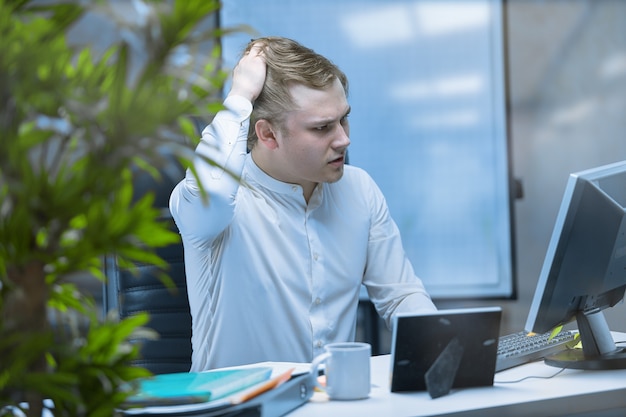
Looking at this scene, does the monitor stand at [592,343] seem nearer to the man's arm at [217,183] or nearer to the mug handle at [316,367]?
the mug handle at [316,367]

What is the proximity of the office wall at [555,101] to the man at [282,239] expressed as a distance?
1195 millimetres

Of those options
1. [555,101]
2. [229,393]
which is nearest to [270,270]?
[229,393]

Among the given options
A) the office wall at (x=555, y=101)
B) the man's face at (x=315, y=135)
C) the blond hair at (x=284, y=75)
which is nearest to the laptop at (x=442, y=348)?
the man's face at (x=315, y=135)

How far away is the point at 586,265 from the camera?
1403 millimetres

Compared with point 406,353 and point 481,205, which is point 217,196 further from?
point 481,205

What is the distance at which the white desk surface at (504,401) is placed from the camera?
1131 millimetres

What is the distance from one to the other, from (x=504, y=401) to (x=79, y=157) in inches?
31.1

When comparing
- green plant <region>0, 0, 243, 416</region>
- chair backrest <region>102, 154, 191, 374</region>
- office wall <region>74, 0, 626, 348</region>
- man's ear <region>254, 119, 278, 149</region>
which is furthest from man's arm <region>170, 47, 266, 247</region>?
office wall <region>74, 0, 626, 348</region>

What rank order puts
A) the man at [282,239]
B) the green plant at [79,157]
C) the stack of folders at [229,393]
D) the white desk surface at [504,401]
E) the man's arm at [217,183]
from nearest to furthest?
the green plant at [79,157]
the stack of folders at [229,393]
the white desk surface at [504,401]
the man's arm at [217,183]
the man at [282,239]

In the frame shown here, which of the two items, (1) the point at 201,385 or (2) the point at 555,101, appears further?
(2) the point at 555,101

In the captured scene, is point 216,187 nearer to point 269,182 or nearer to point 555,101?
point 269,182

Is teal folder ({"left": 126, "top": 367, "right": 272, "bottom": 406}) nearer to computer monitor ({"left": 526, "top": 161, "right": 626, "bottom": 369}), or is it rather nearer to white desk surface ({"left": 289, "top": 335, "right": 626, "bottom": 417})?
white desk surface ({"left": 289, "top": 335, "right": 626, "bottom": 417})

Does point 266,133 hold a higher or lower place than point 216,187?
higher

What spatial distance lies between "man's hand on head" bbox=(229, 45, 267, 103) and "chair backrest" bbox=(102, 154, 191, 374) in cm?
29
